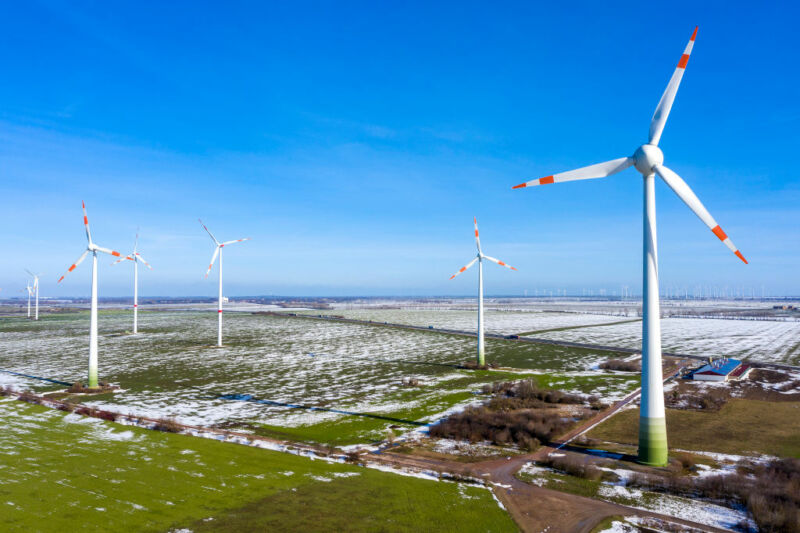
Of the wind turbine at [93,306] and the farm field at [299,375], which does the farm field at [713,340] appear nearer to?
the farm field at [299,375]

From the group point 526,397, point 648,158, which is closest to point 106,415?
point 526,397

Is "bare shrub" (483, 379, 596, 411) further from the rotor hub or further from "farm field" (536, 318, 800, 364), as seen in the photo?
"farm field" (536, 318, 800, 364)

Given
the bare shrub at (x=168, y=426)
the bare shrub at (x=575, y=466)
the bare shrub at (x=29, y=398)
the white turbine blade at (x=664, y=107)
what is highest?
the white turbine blade at (x=664, y=107)

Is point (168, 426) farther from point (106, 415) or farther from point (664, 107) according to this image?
point (664, 107)

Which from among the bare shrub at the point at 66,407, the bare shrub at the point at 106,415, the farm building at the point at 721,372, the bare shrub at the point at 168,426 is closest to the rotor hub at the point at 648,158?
the bare shrub at the point at 168,426

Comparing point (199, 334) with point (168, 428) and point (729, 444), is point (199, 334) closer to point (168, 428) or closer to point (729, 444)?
point (168, 428)

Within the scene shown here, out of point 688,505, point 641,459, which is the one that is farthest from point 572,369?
point 688,505
